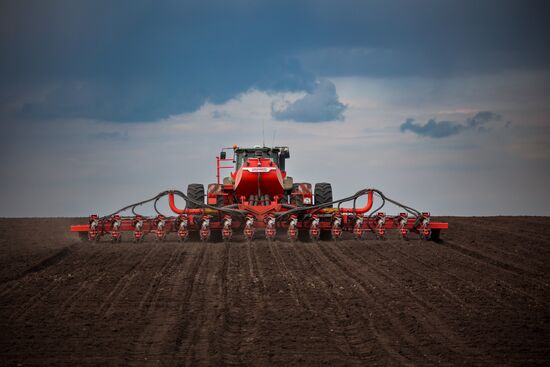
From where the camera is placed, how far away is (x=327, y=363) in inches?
286

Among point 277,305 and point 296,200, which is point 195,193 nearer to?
point 296,200

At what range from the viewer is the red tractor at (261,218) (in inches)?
693

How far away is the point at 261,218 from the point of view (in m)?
18.1

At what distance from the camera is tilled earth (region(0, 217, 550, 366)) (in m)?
7.66

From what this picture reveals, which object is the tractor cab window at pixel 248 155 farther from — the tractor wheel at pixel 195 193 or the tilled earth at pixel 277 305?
the tilled earth at pixel 277 305

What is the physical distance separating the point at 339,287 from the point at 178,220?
24.8 ft

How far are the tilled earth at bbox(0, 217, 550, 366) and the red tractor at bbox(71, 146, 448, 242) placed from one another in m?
1.13

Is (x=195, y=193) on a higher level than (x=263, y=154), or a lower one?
lower

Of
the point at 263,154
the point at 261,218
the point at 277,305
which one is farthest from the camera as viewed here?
the point at 263,154

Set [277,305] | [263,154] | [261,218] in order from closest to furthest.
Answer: [277,305], [261,218], [263,154]

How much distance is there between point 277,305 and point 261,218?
8279mm

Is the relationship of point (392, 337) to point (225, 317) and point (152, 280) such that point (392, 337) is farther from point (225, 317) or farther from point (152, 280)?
point (152, 280)

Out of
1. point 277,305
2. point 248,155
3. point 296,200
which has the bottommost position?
point 277,305

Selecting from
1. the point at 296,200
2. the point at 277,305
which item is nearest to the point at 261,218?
the point at 296,200
